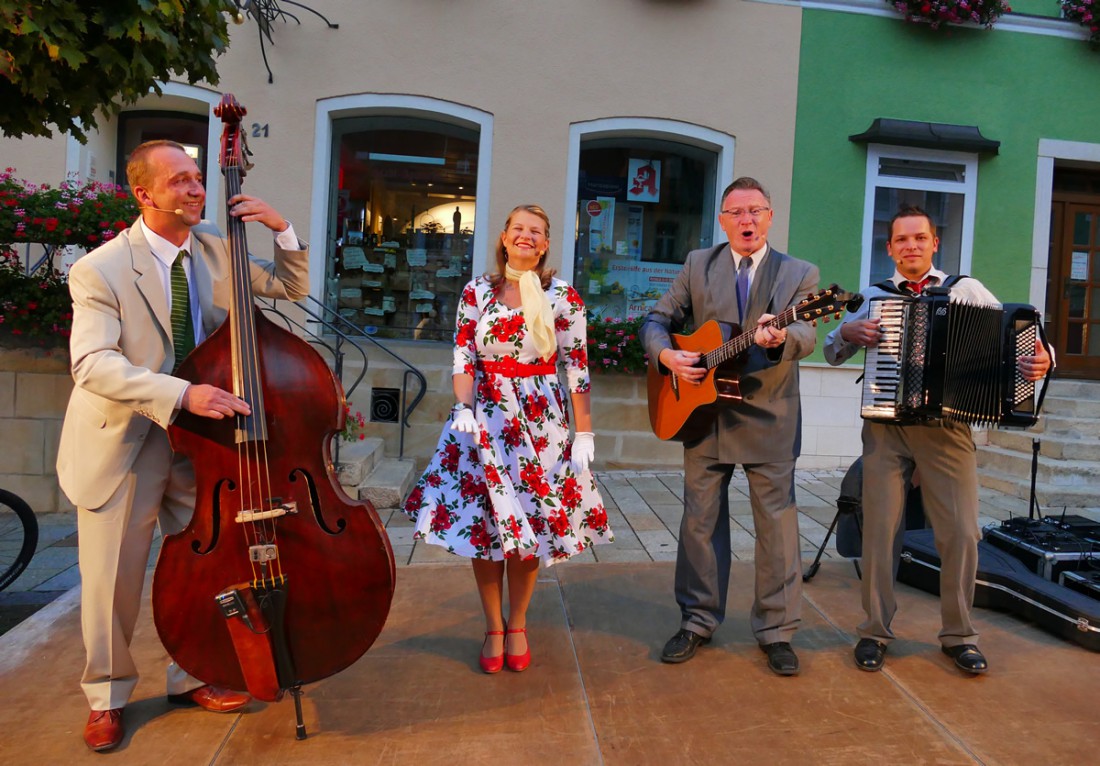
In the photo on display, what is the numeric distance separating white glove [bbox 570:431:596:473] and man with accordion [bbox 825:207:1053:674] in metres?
1.09

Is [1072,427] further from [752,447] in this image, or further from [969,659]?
[752,447]

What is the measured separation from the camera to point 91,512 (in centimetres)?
242

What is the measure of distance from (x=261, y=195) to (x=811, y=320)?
5656mm

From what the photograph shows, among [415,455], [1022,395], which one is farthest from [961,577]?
[415,455]

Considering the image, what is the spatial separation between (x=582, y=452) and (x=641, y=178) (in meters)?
5.27

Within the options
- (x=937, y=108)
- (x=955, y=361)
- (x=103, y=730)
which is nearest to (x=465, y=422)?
(x=103, y=730)

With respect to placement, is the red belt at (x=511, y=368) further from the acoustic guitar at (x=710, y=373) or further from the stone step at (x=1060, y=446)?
the stone step at (x=1060, y=446)

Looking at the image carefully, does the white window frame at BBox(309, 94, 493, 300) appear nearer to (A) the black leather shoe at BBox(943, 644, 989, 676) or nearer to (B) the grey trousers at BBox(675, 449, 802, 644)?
(B) the grey trousers at BBox(675, 449, 802, 644)

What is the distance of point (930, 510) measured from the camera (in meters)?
3.06

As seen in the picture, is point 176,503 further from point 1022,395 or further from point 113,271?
point 1022,395

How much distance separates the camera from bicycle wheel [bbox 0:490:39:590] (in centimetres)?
389

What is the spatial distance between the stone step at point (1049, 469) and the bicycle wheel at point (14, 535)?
7.08m

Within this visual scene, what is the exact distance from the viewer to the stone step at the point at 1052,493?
6.09m

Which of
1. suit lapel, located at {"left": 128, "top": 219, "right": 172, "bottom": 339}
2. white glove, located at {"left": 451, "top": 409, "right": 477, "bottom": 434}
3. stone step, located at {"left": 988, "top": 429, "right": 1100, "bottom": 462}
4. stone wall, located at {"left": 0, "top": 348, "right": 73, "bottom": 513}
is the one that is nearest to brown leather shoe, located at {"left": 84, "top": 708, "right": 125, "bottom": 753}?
suit lapel, located at {"left": 128, "top": 219, "right": 172, "bottom": 339}
